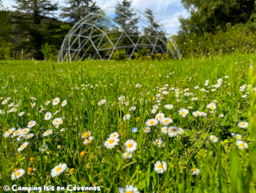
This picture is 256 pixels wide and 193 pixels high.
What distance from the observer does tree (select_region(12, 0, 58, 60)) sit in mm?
31809

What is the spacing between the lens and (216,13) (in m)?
20.5

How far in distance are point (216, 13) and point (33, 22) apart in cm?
3152

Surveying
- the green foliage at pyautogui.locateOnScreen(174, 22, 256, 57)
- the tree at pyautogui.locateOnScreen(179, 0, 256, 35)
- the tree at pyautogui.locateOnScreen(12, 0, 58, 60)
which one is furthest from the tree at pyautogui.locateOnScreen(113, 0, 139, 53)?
the tree at pyautogui.locateOnScreen(12, 0, 58, 60)

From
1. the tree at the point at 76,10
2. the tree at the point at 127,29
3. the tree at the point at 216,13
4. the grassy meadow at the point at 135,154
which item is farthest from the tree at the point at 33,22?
the grassy meadow at the point at 135,154

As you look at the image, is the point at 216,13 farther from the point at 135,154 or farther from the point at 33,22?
the point at 33,22

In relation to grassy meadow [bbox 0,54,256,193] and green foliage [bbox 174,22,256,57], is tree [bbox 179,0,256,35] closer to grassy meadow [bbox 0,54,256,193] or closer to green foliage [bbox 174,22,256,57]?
green foliage [bbox 174,22,256,57]

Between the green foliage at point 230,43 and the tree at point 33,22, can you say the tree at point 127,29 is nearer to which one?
the green foliage at point 230,43

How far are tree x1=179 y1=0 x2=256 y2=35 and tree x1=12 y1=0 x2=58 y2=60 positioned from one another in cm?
2468

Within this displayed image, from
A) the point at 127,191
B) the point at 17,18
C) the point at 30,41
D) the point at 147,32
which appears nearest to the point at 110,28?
the point at 147,32

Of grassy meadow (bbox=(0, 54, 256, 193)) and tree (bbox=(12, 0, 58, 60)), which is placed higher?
tree (bbox=(12, 0, 58, 60))

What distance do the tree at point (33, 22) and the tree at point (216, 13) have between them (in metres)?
24.7

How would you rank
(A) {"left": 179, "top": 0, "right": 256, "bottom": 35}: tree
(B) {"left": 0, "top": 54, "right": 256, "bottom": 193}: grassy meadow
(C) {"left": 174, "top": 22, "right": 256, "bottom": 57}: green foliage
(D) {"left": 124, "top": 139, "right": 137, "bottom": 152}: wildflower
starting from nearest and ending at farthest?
1. (B) {"left": 0, "top": 54, "right": 256, "bottom": 193}: grassy meadow
2. (D) {"left": 124, "top": 139, "right": 137, "bottom": 152}: wildflower
3. (C) {"left": 174, "top": 22, "right": 256, "bottom": 57}: green foliage
4. (A) {"left": 179, "top": 0, "right": 256, "bottom": 35}: tree

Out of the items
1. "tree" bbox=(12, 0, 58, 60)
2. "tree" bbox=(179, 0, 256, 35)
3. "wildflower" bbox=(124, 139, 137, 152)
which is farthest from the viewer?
"tree" bbox=(12, 0, 58, 60)

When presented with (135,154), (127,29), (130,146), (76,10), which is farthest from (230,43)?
(76,10)
